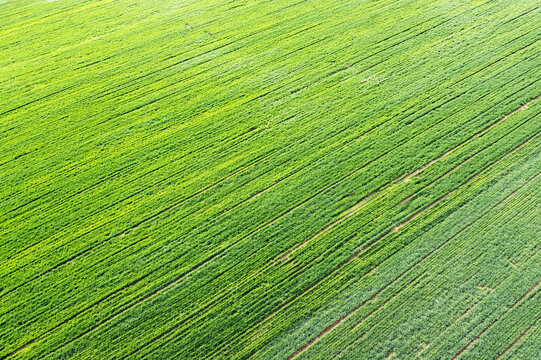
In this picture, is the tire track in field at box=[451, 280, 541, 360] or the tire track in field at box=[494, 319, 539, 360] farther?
the tire track in field at box=[451, 280, 541, 360]

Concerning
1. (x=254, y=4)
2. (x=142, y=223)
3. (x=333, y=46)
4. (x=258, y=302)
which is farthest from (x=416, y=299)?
(x=254, y=4)

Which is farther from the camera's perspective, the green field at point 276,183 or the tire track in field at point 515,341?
the green field at point 276,183

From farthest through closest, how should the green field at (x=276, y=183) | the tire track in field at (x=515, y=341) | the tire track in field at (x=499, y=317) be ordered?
the green field at (x=276, y=183) < the tire track in field at (x=499, y=317) < the tire track in field at (x=515, y=341)

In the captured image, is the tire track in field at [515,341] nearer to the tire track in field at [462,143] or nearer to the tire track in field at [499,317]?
the tire track in field at [499,317]

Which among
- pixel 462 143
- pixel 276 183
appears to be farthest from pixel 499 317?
pixel 276 183

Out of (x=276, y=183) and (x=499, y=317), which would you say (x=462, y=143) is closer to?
(x=499, y=317)

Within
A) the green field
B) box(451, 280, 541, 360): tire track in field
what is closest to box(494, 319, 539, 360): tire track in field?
the green field

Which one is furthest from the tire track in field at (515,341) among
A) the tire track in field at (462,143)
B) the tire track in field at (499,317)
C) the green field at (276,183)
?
the tire track in field at (462,143)

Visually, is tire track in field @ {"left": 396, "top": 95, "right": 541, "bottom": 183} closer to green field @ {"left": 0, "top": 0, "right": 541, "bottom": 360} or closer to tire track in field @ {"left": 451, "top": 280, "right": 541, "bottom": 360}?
green field @ {"left": 0, "top": 0, "right": 541, "bottom": 360}

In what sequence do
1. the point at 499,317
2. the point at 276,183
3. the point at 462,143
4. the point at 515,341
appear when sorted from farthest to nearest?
1. the point at 462,143
2. the point at 276,183
3. the point at 499,317
4. the point at 515,341
